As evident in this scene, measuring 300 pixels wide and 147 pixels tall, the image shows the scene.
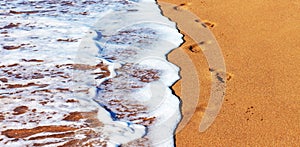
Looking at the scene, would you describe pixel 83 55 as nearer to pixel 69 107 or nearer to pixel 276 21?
pixel 69 107

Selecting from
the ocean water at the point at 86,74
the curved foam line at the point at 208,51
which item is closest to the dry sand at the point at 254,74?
the curved foam line at the point at 208,51

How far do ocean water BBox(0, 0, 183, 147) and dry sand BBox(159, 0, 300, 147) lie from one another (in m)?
0.28

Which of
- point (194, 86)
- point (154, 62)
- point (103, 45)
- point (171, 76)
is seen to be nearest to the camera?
point (194, 86)

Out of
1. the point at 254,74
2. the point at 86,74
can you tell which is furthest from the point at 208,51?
the point at 86,74

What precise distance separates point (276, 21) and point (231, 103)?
1993 millimetres

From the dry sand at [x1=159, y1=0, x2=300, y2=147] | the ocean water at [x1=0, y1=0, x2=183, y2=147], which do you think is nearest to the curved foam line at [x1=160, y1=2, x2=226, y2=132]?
the dry sand at [x1=159, y1=0, x2=300, y2=147]

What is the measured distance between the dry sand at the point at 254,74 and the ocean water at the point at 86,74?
11.1 inches

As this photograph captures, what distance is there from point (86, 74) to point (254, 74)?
5.33 ft

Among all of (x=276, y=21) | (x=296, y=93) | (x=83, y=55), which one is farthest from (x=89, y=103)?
(x=276, y=21)

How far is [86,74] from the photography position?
4.47 m

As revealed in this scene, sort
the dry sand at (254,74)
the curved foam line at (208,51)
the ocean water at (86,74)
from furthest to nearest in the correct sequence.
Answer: the curved foam line at (208,51), the ocean water at (86,74), the dry sand at (254,74)

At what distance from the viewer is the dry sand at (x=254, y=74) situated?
10.6 feet

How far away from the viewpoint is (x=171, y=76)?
14.0 feet

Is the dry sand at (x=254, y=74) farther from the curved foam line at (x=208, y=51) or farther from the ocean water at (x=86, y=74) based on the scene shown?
the ocean water at (x=86, y=74)
